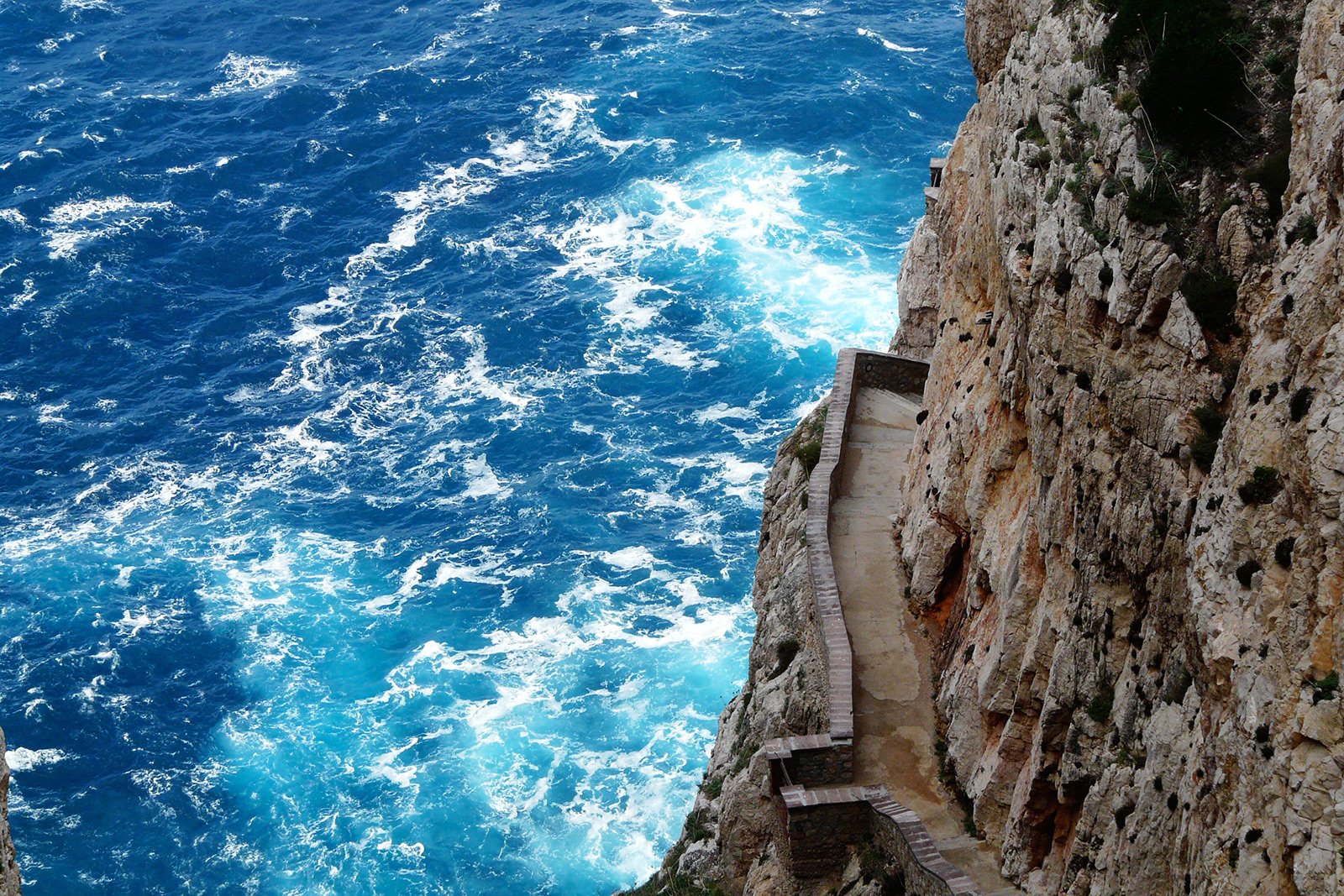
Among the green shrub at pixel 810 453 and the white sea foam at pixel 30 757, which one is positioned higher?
the green shrub at pixel 810 453

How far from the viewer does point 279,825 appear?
58188 mm

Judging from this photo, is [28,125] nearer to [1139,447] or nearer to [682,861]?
[682,861]

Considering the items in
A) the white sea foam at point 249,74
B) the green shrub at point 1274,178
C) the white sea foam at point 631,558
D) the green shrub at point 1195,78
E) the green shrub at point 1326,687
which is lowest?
the white sea foam at point 631,558

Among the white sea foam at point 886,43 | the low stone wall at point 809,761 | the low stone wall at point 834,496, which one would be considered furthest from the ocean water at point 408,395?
the low stone wall at point 809,761

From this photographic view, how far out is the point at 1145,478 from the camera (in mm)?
26031

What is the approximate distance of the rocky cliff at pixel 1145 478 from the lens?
20453 mm

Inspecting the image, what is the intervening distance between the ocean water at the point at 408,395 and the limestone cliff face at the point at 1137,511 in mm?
27647

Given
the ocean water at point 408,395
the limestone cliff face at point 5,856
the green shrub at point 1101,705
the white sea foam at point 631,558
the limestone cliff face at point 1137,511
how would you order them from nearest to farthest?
the limestone cliff face at point 1137,511
the green shrub at point 1101,705
the limestone cliff face at point 5,856
the ocean water at point 408,395
the white sea foam at point 631,558

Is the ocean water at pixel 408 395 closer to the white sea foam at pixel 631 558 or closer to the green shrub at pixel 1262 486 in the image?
the white sea foam at pixel 631 558

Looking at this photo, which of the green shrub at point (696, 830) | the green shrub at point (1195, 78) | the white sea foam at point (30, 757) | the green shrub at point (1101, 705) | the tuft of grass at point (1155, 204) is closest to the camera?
the green shrub at point (1101, 705)

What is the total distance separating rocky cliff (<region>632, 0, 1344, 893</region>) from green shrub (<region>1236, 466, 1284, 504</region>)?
3 cm

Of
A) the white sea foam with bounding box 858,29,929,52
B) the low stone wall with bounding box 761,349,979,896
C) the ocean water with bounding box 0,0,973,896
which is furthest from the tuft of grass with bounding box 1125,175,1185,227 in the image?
the white sea foam with bounding box 858,29,929,52

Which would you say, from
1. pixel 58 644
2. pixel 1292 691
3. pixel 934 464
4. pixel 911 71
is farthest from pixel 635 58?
pixel 1292 691

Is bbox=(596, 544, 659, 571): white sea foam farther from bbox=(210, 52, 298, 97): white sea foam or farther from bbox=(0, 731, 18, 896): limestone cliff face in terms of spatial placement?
bbox=(210, 52, 298, 97): white sea foam
